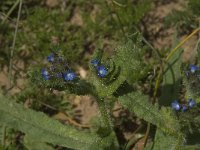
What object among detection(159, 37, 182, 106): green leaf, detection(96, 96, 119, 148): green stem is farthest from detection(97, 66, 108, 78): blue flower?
detection(159, 37, 182, 106): green leaf

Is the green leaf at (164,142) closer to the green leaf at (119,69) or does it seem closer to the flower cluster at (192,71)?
the flower cluster at (192,71)

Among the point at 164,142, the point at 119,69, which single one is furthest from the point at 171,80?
the point at 119,69

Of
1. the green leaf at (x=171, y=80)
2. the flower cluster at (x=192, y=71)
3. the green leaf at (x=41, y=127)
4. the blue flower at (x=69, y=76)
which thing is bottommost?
the green leaf at (x=41, y=127)

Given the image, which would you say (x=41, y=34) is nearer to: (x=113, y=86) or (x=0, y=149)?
(x=0, y=149)

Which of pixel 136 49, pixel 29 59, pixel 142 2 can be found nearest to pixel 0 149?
pixel 29 59

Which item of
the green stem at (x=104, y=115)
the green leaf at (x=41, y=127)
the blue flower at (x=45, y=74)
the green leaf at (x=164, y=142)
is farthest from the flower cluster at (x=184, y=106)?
Answer: the blue flower at (x=45, y=74)

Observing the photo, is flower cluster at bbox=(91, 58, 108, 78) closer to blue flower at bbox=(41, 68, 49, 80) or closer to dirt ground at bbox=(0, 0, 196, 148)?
blue flower at bbox=(41, 68, 49, 80)

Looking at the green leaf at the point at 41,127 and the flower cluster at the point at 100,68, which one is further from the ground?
the flower cluster at the point at 100,68

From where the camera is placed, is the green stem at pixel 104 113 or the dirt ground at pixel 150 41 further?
the dirt ground at pixel 150 41
